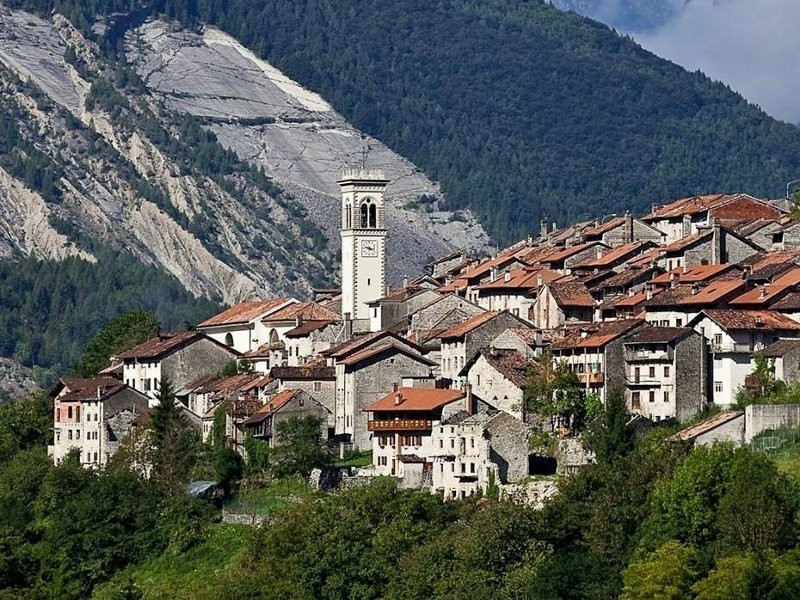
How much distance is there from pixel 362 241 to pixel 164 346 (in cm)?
968

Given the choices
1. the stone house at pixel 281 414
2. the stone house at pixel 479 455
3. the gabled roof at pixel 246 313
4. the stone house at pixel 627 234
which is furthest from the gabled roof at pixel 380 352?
the gabled roof at pixel 246 313

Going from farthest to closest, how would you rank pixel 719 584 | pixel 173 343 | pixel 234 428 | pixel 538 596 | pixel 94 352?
pixel 94 352, pixel 173 343, pixel 234 428, pixel 538 596, pixel 719 584

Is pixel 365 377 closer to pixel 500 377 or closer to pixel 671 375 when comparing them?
pixel 500 377

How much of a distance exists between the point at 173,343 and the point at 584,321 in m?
22.0

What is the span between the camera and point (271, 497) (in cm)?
9762

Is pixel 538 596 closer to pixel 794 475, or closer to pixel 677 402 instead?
pixel 794 475

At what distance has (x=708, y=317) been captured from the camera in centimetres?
9406

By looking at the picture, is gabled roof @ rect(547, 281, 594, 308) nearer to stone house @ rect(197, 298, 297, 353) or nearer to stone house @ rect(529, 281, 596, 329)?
stone house @ rect(529, 281, 596, 329)

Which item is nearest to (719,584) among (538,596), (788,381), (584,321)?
(538,596)

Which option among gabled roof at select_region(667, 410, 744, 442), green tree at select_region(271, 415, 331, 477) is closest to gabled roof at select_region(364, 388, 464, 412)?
green tree at select_region(271, 415, 331, 477)

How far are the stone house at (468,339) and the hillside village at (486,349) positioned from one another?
0.08 m

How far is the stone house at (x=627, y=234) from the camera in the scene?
399 feet

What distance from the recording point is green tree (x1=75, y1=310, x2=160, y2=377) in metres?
129

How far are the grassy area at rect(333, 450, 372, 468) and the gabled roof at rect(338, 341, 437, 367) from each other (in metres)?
3.75
